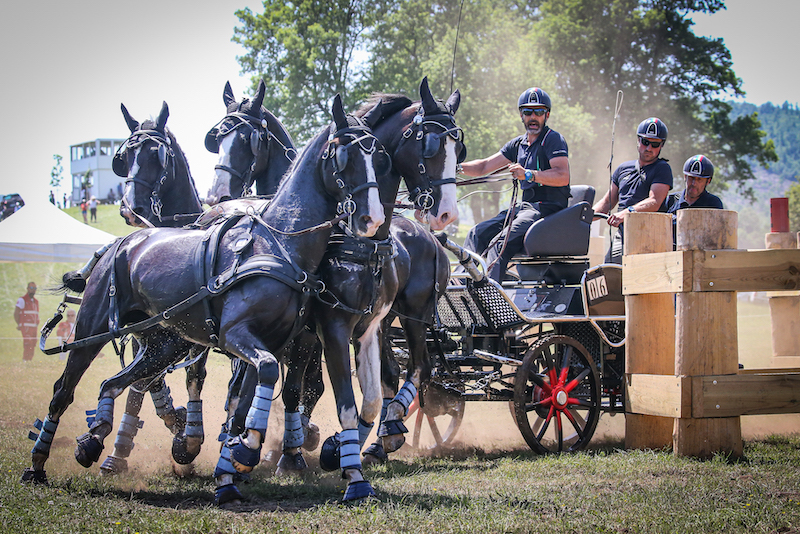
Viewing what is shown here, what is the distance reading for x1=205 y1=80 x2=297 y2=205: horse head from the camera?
6512 millimetres

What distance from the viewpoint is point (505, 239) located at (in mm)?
6914

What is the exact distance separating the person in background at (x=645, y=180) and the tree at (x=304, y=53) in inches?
662

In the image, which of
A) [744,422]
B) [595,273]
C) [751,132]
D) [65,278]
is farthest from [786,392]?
[751,132]

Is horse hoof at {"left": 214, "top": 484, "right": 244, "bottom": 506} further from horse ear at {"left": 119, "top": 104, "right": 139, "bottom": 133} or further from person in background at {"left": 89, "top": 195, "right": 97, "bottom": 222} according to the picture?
person in background at {"left": 89, "top": 195, "right": 97, "bottom": 222}

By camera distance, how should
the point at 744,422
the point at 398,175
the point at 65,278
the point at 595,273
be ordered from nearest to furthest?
the point at 398,175 → the point at 65,278 → the point at 595,273 → the point at 744,422

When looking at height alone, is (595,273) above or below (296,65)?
below

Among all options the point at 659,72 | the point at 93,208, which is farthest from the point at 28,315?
the point at 659,72

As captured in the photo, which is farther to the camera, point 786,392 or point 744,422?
point 744,422

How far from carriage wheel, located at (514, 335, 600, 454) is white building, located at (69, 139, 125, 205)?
32819 millimetres

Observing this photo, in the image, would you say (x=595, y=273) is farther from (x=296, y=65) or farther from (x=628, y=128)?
(x=628, y=128)

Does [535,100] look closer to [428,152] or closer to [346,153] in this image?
[428,152]

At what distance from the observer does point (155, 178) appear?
257 inches

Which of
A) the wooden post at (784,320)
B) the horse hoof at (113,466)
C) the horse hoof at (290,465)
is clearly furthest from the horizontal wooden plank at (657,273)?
the horse hoof at (113,466)

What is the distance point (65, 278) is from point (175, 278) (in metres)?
1.52
